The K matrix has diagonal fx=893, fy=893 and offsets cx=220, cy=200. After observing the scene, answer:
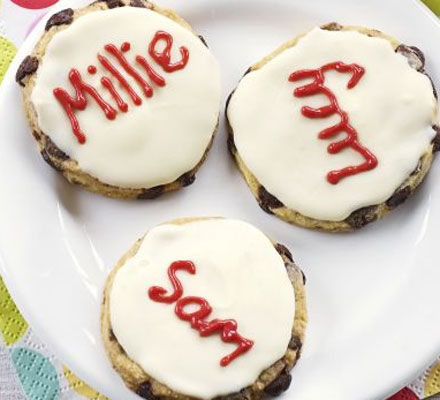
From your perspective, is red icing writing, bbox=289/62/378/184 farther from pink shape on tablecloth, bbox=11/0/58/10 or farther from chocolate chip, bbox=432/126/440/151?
pink shape on tablecloth, bbox=11/0/58/10

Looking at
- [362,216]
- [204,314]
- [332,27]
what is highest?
[332,27]

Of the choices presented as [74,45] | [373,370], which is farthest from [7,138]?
[373,370]

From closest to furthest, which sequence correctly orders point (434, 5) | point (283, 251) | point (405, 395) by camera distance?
point (283, 251) < point (405, 395) < point (434, 5)

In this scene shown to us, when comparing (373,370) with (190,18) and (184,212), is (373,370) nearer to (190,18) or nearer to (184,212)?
(184,212)

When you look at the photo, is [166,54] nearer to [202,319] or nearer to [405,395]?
[202,319]

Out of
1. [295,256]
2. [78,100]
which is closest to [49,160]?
[78,100]

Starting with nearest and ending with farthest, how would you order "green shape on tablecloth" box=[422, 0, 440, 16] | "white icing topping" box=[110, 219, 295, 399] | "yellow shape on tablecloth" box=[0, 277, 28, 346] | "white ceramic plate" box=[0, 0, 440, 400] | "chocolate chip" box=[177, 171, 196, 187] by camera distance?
→ "white icing topping" box=[110, 219, 295, 399]
"white ceramic plate" box=[0, 0, 440, 400]
"chocolate chip" box=[177, 171, 196, 187]
"yellow shape on tablecloth" box=[0, 277, 28, 346]
"green shape on tablecloth" box=[422, 0, 440, 16]

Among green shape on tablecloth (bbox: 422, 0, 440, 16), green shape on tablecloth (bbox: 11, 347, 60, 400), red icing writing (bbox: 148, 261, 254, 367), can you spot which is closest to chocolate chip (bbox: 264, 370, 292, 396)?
red icing writing (bbox: 148, 261, 254, 367)

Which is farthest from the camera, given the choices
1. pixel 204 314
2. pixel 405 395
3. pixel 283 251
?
pixel 405 395
